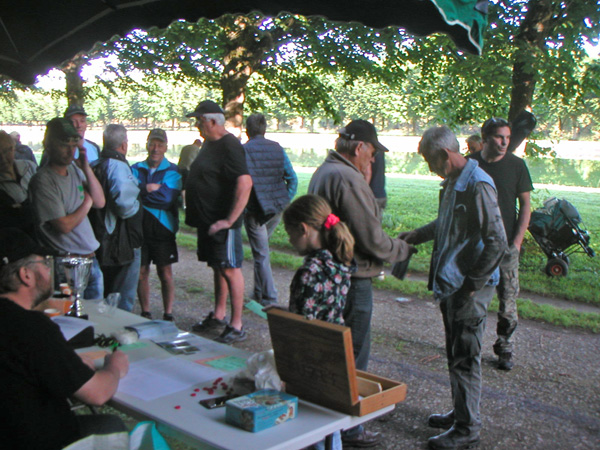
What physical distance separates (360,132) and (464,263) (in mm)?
970

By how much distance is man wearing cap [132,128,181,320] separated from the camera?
553 centimetres

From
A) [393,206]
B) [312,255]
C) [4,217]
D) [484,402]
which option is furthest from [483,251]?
[393,206]

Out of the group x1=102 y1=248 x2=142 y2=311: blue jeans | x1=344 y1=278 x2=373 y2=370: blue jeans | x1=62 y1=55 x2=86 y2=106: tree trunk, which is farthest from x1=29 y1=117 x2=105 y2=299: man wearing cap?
x1=62 y1=55 x2=86 y2=106: tree trunk

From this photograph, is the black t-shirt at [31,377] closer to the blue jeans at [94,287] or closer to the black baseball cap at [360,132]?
the black baseball cap at [360,132]

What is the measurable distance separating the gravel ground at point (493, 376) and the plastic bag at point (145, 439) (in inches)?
80.9

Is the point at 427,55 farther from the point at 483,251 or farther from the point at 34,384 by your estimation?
the point at 34,384

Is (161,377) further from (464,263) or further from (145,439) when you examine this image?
(464,263)

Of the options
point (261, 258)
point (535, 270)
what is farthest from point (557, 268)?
point (261, 258)

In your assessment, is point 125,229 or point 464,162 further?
point 125,229

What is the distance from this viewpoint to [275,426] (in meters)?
1.99

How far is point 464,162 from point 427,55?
7138 millimetres

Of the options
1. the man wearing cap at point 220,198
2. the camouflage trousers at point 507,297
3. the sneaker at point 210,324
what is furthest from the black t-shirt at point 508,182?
the sneaker at point 210,324

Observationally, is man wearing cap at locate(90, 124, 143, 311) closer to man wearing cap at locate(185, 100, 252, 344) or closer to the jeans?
man wearing cap at locate(185, 100, 252, 344)

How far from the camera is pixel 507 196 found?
4.81 meters
